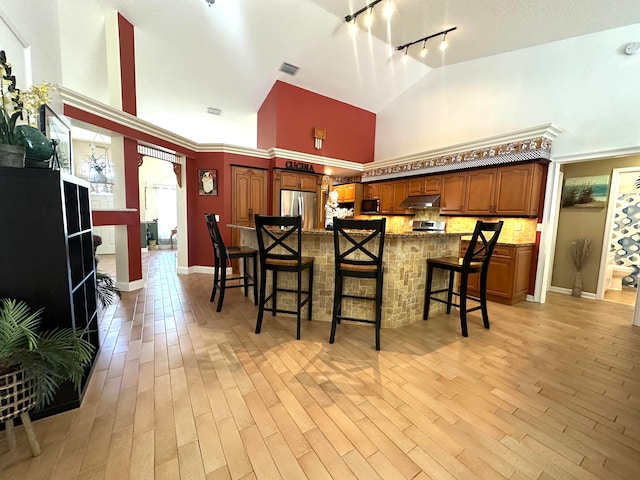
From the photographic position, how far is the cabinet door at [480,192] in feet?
13.9

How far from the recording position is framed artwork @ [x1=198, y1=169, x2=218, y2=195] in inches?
205

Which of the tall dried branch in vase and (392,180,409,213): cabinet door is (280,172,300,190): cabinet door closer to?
(392,180,409,213): cabinet door

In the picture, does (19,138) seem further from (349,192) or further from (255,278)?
(349,192)

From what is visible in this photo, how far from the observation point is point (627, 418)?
1604 millimetres

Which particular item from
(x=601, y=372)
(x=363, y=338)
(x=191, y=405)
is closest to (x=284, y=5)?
(x=363, y=338)

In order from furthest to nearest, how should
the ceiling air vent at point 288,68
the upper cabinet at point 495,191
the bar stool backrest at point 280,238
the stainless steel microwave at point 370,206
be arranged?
the stainless steel microwave at point 370,206 → the ceiling air vent at point 288,68 → the upper cabinet at point 495,191 → the bar stool backrest at point 280,238

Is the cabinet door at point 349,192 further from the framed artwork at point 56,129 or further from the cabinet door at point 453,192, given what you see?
the framed artwork at point 56,129

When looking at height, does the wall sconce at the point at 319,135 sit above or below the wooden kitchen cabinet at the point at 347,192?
above

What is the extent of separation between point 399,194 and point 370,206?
2.77ft

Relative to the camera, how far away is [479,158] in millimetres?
4332

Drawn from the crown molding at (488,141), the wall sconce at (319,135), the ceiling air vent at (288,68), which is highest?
the ceiling air vent at (288,68)

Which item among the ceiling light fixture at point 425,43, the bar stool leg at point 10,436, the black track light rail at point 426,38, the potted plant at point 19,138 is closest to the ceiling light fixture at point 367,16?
the ceiling light fixture at point 425,43

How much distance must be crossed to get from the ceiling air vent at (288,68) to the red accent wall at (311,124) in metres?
0.32

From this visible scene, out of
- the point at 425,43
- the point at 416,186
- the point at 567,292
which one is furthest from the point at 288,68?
the point at 567,292
